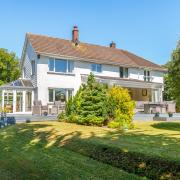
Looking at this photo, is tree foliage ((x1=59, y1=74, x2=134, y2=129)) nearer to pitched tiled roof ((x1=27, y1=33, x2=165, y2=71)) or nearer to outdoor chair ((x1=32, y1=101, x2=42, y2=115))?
outdoor chair ((x1=32, y1=101, x2=42, y2=115))

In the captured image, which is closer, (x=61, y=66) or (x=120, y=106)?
(x=120, y=106)

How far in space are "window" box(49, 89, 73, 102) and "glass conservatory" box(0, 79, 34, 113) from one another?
A: 2.39 m

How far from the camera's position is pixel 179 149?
9.34m

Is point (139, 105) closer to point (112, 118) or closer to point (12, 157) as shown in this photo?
point (112, 118)

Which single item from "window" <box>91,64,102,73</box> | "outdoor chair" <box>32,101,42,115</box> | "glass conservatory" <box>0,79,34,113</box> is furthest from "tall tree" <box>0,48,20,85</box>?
"outdoor chair" <box>32,101,42,115</box>

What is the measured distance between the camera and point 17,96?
112 ft

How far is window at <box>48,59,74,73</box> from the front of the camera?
Answer: 1399 inches

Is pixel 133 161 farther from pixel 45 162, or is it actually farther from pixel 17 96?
pixel 17 96

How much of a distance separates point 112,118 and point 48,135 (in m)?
5.59

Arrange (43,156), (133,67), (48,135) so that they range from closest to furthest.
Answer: (43,156)
(48,135)
(133,67)

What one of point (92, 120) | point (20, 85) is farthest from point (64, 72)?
point (92, 120)

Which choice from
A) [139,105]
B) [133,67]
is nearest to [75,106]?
[139,105]

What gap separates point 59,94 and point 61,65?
376cm

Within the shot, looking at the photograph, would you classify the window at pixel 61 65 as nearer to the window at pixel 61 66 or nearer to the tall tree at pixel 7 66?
the window at pixel 61 66
